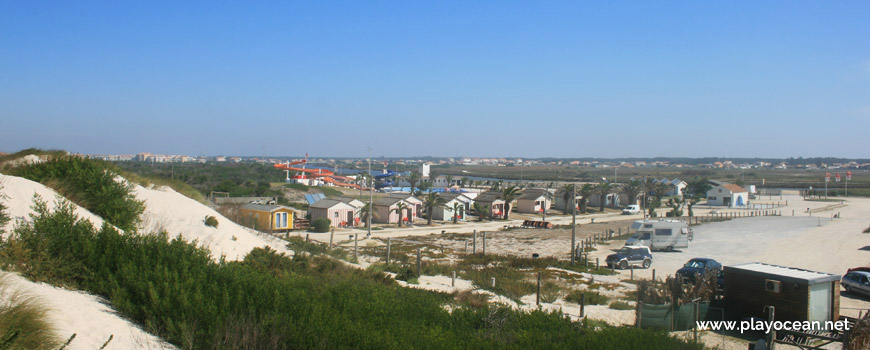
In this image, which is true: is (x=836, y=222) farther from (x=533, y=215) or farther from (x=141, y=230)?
(x=141, y=230)

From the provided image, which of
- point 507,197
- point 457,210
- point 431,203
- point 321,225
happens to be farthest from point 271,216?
point 507,197

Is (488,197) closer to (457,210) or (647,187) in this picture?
(457,210)

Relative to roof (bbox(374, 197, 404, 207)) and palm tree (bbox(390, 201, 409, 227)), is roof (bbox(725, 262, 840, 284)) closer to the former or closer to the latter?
palm tree (bbox(390, 201, 409, 227))

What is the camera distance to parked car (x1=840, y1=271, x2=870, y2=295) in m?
19.9

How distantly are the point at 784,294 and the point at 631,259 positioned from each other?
14798mm

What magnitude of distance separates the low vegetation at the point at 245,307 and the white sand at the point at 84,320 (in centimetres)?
26

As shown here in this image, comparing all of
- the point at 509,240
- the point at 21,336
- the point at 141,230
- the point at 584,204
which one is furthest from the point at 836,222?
the point at 21,336

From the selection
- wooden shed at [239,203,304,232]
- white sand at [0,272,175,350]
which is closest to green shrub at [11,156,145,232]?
white sand at [0,272,175,350]

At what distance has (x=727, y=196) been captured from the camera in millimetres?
77750

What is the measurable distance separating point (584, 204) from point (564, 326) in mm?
66052

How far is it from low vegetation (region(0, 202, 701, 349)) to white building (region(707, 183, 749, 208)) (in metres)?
78.9

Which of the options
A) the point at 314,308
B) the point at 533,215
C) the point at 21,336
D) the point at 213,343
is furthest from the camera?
the point at 533,215

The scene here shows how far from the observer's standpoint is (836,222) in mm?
51406

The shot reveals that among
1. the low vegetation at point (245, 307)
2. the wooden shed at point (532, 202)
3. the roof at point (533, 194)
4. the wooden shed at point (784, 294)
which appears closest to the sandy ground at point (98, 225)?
the low vegetation at point (245, 307)
